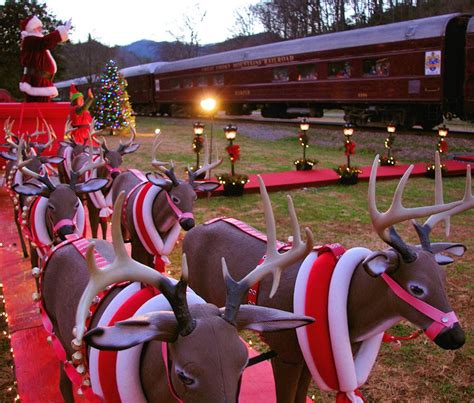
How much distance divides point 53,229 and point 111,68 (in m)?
19.7

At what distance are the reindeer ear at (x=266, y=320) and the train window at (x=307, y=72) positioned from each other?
19456mm

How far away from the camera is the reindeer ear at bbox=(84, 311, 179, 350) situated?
182 cm

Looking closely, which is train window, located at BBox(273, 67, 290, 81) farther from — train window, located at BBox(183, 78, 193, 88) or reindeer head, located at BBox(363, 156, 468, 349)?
reindeer head, located at BBox(363, 156, 468, 349)

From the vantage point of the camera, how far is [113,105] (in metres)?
22.0

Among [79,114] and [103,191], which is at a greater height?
[79,114]

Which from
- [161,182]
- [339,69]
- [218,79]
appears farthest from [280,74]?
[161,182]

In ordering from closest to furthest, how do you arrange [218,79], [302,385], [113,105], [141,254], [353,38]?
[302,385], [141,254], [353,38], [113,105], [218,79]

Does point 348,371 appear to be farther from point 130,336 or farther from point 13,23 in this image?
point 13,23

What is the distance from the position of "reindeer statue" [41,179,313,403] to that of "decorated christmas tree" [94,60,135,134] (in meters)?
20.0

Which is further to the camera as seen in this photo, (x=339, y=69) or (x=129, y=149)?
(x=339, y=69)

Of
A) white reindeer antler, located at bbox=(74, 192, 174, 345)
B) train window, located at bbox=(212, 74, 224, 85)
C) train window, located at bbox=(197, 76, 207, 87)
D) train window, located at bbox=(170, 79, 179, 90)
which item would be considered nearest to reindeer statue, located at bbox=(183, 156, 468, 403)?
white reindeer antler, located at bbox=(74, 192, 174, 345)

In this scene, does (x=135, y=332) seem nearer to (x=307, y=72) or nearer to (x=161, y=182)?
(x=161, y=182)

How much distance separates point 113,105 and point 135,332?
21.2m

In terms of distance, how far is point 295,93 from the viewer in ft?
71.3
